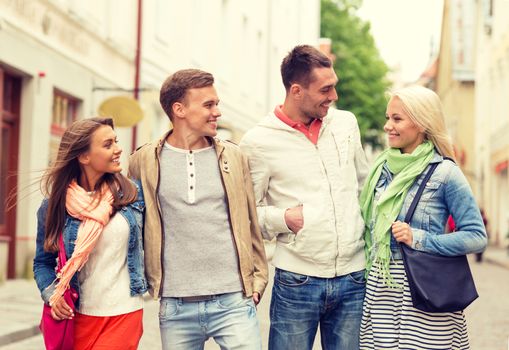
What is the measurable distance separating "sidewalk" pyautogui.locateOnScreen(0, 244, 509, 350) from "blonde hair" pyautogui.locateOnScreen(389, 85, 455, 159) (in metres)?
5.61

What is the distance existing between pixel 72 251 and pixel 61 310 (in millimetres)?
238

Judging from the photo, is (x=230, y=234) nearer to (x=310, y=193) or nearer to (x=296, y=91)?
(x=310, y=193)

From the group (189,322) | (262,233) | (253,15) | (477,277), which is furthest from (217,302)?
(253,15)

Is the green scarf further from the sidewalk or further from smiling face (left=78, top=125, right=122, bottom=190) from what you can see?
the sidewalk

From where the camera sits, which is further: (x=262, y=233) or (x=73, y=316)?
(x=262, y=233)

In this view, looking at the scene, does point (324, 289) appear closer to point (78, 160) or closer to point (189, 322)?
point (189, 322)

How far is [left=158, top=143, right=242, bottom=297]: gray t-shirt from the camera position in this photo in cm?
433

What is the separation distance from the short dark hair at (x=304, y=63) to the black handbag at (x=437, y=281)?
0.73 meters

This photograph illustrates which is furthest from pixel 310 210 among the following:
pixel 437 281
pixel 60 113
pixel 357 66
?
pixel 357 66

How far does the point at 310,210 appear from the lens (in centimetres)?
459

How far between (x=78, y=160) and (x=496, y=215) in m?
36.8

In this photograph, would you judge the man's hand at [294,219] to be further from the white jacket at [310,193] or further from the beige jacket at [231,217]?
the beige jacket at [231,217]

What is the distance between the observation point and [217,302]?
14.2 feet

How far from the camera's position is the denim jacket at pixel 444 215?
4312 millimetres
